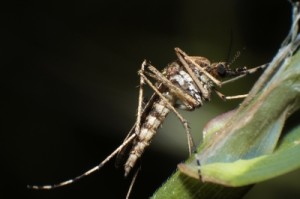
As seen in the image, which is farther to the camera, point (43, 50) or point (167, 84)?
point (43, 50)

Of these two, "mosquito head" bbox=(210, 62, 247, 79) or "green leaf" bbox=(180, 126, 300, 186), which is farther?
"mosquito head" bbox=(210, 62, 247, 79)

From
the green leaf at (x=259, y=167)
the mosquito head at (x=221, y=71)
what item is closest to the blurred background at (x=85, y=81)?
the mosquito head at (x=221, y=71)

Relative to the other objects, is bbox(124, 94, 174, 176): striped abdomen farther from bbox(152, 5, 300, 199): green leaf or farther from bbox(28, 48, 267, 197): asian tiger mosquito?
bbox(152, 5, 300, 199): green leaf

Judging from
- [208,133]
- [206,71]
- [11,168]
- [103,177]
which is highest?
[208,133]

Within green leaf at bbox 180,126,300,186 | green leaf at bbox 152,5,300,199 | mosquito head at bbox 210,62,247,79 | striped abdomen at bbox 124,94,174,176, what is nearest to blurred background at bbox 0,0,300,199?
mosquito head at bbox 210,62,247,79

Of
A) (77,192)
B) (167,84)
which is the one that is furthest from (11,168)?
(167,84)

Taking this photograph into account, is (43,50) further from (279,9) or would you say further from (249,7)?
(279,9)

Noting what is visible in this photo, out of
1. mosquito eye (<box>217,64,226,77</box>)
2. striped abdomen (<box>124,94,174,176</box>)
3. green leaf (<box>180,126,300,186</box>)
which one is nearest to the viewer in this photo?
green leaf (<box>180,126,300,186</box>)

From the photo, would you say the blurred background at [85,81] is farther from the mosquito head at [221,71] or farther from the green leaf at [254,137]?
the green leaf at [254,137]

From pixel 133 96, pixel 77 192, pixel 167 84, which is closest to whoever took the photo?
pixel 167 84
